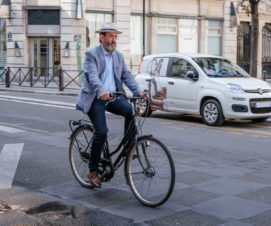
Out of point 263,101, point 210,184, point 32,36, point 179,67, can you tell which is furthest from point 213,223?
point 32,36

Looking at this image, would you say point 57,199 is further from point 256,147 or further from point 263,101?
point 263,101

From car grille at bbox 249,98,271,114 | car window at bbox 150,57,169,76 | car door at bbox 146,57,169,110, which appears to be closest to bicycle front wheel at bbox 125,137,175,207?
car grille at bbox 249,98,271,114

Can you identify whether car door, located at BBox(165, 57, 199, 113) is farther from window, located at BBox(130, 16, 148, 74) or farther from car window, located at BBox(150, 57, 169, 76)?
window, located at BBox(130, 16, 148, 74)

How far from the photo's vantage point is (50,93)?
899 inches

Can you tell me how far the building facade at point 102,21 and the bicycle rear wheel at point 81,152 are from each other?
22.5 meters

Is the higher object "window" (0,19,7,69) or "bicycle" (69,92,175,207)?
"window" (0,19,7,69)

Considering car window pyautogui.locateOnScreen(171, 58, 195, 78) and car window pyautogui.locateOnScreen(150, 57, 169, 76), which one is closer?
car window pyautogui.locateOnScreen(171, 58, 195, 78)

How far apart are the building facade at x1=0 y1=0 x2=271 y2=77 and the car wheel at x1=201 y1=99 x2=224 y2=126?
16751 mm

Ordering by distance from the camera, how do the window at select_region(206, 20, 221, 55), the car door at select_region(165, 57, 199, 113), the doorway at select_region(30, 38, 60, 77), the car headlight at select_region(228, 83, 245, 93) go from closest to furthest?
1. the car headlight at select_region(228, 83, 245, 93)
2. the car door at select_region(165, 57, 199, 113)
3. the doorway at select_region(30, 38, 60, 77)
4. the window at select_region(206, 20, 221, 55)

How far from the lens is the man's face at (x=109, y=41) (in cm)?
576

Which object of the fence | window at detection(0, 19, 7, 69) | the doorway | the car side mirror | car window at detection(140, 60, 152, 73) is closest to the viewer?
the car side mirror

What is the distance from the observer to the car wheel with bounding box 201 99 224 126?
38.9 feet

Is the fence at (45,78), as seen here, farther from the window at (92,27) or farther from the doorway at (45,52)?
the window at (92,27)

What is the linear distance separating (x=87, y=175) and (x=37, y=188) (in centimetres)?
59
